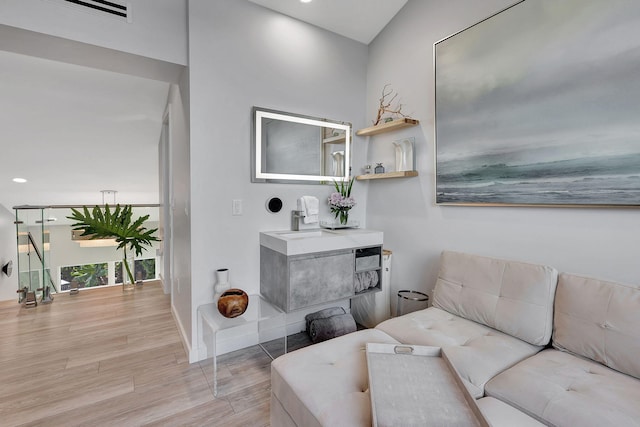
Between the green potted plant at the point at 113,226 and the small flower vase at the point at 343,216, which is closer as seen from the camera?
the small flower vase at the point at 343,216

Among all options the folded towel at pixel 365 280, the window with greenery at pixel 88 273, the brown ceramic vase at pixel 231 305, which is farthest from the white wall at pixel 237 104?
the window with greenery at pixel 88 273

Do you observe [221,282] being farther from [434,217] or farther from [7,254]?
[7,254]

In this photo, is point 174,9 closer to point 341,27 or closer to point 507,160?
point 341,27

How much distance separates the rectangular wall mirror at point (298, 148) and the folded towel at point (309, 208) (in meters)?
0.20

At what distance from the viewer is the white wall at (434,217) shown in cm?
156

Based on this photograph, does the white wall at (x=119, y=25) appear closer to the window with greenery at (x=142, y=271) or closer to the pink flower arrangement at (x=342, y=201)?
the pink flower arrangement at (x=342, y=201)

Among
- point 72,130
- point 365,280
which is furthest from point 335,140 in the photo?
point 72,130

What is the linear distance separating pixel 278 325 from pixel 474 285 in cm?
159

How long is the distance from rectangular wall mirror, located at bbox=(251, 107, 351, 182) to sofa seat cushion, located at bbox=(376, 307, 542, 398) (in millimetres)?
1441

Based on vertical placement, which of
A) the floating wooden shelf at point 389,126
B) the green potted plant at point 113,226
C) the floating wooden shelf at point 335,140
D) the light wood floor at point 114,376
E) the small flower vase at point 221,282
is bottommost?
the light wood floor at point 114,376

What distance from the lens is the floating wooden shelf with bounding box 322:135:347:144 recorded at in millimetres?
2762

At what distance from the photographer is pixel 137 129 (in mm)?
3799

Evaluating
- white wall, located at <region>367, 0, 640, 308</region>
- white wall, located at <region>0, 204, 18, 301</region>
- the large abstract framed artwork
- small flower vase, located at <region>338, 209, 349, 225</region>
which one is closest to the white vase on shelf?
white wall, located at <region>367, 0, 640, 308</region>

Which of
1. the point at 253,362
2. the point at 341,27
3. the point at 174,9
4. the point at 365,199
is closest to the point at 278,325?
the point at 253,362
